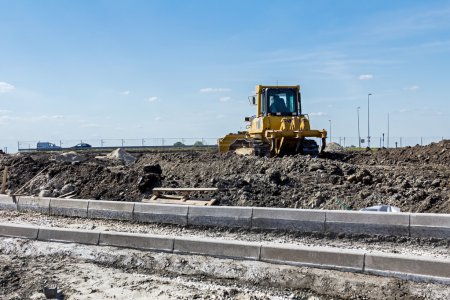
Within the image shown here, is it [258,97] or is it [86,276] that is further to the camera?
[258,97]

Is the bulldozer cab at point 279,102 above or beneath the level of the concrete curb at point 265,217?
above

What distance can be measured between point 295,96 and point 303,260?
41.6 feet

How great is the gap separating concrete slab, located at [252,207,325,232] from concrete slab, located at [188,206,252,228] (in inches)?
6.0

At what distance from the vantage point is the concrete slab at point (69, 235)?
764 cm

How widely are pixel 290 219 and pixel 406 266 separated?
7.38 feet

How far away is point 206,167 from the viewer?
549 inches

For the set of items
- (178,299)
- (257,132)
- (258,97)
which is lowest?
(178,299)

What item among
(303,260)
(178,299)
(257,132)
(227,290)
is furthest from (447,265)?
(257,132)

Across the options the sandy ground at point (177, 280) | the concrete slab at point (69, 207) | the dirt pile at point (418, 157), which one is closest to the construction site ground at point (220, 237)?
the sandy ground at point (177, 280)

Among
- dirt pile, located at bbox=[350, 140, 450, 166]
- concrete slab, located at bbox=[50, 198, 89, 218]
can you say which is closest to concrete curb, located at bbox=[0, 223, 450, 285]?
concrete slab, located at bbox=[50, 198, 89, 218]

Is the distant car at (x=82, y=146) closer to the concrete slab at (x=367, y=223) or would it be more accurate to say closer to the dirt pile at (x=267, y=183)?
the dirt pile at (x=267, y=183)

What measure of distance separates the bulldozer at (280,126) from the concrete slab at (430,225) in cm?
1031

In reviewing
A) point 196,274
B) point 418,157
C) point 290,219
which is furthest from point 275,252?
point 418,157

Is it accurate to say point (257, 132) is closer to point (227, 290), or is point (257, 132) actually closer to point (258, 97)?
point (258, 97)
